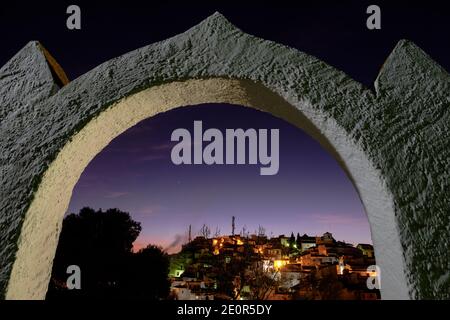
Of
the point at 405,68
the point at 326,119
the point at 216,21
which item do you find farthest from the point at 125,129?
the point at 405,68

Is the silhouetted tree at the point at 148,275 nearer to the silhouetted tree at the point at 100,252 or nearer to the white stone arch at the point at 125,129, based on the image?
the silhouetted tree at the point at 100,252

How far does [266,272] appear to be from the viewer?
30.5 meters

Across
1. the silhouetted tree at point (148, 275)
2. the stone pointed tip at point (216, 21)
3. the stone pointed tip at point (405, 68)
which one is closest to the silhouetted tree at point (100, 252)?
the silhouetted tree at point (148, 275)

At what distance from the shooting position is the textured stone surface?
1.70 m


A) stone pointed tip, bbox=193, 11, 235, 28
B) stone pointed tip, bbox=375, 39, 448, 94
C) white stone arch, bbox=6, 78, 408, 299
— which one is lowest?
white stone arch, bbox=6, 78, 408, 299

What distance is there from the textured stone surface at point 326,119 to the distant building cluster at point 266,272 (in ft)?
82.7

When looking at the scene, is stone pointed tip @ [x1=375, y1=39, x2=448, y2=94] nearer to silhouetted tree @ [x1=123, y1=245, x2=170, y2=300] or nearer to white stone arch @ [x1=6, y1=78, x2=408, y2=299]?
white stone arch @ [x1=6, y1=78, x2=408, y2=299]

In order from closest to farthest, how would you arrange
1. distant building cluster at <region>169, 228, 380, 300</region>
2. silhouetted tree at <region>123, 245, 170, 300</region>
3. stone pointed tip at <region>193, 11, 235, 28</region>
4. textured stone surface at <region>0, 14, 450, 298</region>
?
textured stone surface at <region>0, 14, 450, 298</region> → stone pointed tip at <region>193, 11, 235, 28</region> → silhouetted tree at <region>123, 245, 170, 300</region> → distant building cluster at <region>169, 228, 380, 300</region>

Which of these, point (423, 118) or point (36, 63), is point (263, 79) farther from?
point (36, 63)

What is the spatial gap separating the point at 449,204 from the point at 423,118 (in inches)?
16.8

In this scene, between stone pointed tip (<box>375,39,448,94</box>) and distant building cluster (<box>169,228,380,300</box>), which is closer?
stone pointed tip (<box>375,39,448,94</box>)

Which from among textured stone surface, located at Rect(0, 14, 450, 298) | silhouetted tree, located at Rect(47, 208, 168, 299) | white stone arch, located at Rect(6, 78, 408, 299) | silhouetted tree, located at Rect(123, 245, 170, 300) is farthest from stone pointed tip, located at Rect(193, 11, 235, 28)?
silhouetted tree, located at Rect(123, 245, 170, 300)

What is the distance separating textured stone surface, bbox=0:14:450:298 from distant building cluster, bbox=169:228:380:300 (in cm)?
2520
